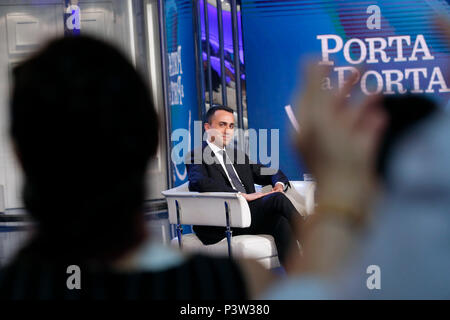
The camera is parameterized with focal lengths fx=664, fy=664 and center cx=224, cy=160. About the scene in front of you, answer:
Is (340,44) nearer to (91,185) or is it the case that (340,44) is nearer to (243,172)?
(243,172)

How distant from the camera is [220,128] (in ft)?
15.3

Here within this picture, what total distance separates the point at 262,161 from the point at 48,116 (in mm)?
4640

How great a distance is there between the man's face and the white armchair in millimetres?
495

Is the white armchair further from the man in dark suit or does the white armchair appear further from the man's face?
the man's face

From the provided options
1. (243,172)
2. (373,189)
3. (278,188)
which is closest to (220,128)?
(243,172)

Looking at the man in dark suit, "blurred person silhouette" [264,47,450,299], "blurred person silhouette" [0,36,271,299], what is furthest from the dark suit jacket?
"blurred person silhouette" [264,47,450,299]

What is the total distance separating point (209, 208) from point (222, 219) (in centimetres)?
13

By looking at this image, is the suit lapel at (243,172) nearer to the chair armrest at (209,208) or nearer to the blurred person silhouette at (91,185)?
the chair armrest at (209,208)

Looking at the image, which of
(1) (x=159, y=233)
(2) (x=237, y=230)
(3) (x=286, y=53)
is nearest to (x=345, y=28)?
(3) (x=286, y=53)

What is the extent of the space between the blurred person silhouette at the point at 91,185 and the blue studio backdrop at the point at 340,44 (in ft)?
14.2

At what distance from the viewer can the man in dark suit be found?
4.33 meters

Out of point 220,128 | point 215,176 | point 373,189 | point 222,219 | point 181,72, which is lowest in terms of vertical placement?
point 222,219

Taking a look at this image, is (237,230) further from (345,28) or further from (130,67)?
(130,67)
